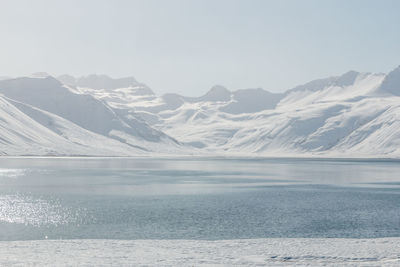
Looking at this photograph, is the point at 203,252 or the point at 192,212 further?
the point at 192,212

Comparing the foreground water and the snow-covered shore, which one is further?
the foreground water

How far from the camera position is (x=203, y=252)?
42375 millimetres

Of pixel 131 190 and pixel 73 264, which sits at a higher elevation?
pixel 73 264

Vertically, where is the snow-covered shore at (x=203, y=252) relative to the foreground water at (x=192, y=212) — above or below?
above

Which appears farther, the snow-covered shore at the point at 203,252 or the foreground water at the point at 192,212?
the foreground water at the point at 192,212

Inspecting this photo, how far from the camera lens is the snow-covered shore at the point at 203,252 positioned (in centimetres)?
3825

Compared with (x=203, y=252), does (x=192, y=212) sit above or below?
below

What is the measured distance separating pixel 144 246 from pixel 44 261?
32.8ft

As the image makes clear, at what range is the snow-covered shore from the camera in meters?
38.2

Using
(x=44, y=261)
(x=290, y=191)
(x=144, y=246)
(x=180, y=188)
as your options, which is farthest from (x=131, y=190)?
(x=44, y=261)

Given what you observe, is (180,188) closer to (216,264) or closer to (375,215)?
(375,215)

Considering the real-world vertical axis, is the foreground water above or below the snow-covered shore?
below

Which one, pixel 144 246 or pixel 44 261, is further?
pixel 144 246

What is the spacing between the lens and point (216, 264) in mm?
37500
